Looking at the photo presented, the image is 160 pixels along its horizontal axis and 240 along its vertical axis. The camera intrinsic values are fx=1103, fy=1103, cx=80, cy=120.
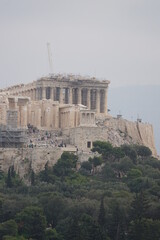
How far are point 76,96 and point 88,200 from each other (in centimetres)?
4391

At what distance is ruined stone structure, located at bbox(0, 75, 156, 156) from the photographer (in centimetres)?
12425

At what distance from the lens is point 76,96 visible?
141375 millimetres

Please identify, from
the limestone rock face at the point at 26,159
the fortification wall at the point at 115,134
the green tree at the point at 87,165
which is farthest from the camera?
the fortification wall at the point at 115,134

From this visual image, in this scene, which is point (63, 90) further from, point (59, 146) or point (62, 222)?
point (62, 222)

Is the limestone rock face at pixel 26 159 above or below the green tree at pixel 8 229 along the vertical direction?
above

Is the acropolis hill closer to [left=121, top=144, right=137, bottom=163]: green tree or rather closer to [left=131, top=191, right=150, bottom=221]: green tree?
[left=121, top=144, right=137, bottom=163]: green tree

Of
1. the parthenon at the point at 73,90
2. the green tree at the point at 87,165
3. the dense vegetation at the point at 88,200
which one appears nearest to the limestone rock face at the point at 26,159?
the dense vegetation at the point at 88,200

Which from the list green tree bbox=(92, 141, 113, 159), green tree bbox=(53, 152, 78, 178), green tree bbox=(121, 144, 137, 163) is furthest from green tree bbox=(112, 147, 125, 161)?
green tree bbox=(53, 152, 78, 178)

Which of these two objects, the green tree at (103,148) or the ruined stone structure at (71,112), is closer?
the green tree at (103,148)

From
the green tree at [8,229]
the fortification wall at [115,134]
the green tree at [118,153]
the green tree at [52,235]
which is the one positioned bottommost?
the green tree at [52,235]

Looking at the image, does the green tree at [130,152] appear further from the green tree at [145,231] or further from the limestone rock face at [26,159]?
the green tree at [145,231]

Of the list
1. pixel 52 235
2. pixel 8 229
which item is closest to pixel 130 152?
pixel 52 235

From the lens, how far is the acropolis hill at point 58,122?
118125 mm

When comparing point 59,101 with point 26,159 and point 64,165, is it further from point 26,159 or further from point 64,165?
point 64,165
